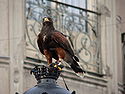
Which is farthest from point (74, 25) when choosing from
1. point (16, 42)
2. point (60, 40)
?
point (60, 40)

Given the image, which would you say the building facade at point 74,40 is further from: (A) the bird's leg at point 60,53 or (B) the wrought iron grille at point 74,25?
(A) the bird's leg at point 60,53

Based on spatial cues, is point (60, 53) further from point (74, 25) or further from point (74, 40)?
point (74, 25)

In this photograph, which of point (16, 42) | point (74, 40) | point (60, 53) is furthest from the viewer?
point (74, 40)

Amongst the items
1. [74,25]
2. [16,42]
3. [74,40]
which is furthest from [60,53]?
[74,25]

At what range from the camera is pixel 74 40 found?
20.2 m

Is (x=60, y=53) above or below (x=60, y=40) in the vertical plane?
below

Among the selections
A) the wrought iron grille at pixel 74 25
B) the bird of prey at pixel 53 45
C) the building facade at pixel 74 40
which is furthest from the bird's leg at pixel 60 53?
the wrought iron grille at pixel 74 25

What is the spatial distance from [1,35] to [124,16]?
16.0 feet

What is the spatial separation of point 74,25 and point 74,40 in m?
0.41

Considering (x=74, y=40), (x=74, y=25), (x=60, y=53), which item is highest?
(x=74, y=25)

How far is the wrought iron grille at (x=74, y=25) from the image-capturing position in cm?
1923

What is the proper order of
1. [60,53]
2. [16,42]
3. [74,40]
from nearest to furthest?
[60,53]
[16,42]
[74,40]

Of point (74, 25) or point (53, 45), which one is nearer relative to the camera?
point (53, 45)

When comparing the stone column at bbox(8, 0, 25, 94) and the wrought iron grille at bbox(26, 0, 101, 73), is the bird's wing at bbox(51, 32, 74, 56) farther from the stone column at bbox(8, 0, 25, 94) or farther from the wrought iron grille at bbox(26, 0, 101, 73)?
the wrought iron grille at bbox(26, 0, 101, 73)
